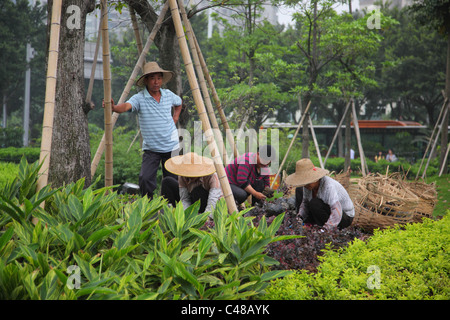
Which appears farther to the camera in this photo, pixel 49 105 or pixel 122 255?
pixel 49 105

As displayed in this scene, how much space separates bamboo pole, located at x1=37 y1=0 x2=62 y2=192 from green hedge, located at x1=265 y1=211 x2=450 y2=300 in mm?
1749

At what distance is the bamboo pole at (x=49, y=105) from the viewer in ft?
9.57

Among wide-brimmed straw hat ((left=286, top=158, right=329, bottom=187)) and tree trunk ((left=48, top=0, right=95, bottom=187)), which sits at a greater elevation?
tree trunk ((left=48, top=0, right=95, bottom=187))

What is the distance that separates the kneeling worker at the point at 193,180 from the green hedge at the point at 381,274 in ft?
4.32

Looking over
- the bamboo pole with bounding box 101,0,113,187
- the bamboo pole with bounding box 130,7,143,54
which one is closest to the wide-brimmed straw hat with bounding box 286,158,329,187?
the bamboo pole with bounding box 101,0,113,187

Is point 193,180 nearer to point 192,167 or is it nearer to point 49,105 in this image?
point 192,167

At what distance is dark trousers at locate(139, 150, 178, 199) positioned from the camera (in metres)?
4.29

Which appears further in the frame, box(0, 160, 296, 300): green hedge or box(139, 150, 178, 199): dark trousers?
box(139, 150, 178, 199): dark trousers

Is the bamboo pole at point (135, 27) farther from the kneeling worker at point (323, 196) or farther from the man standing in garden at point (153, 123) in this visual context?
the kneeling worker at point (323, 196)

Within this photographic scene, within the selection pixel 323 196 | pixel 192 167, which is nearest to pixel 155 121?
pixel 192 167

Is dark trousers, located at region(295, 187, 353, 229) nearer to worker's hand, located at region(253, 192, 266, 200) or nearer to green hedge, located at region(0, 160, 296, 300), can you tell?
worker's hand, located at region(253, 192, 266, 200)

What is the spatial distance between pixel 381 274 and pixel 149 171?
8.30 ft

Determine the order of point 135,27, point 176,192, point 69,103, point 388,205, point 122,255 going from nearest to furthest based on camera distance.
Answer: point 122,255 < point 69,103 < point 388,205 < point 176,192 < point 135,27

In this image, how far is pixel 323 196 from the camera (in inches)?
160
